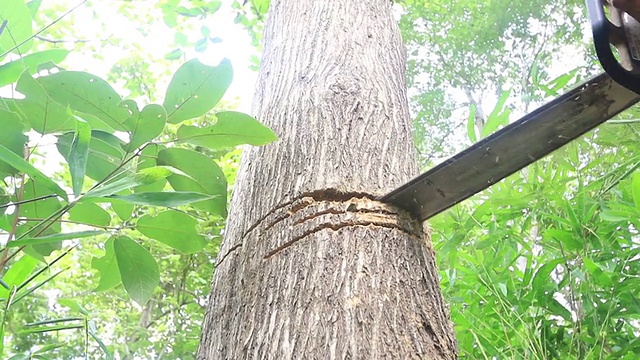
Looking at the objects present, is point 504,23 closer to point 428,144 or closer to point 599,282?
point 428,144

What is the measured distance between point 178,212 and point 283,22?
60 centimetres

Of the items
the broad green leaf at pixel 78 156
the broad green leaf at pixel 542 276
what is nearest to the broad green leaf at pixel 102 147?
the broad green leaf at pixel 78 156

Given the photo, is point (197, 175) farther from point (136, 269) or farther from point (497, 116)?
point (497, 116)

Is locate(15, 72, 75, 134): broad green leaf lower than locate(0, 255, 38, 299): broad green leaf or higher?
higher

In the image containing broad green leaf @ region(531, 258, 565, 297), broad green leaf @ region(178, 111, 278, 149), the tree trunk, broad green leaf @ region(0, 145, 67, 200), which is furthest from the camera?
broad green leaf @ region(531, 258, 565, 297)

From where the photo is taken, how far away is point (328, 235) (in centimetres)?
60

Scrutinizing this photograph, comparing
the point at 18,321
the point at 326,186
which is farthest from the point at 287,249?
the point at 18,321

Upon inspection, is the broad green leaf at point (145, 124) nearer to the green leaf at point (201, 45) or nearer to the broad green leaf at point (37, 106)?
the broad green leaf at point (37, 106)

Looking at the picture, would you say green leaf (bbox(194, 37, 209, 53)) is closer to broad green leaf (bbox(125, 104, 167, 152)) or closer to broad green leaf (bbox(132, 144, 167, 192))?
broad green leaf (bbox(132, 144, 167, 192))

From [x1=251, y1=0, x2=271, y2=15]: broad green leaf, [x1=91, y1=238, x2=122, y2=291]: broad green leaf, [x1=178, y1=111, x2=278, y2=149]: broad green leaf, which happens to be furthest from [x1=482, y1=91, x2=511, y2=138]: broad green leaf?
[x1=251, y1=0, x2=271, y2=15]: broad green leaf

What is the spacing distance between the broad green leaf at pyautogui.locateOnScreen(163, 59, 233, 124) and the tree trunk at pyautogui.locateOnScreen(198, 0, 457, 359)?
0.54 feet

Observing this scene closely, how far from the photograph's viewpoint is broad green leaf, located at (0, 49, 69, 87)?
1.91 feet

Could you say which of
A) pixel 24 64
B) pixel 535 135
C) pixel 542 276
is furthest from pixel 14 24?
pixel 542 276

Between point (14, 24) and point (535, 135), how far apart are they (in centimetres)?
66
